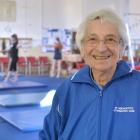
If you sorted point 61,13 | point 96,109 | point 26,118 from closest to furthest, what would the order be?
point 96,109 → point 26,118 → point 61,13

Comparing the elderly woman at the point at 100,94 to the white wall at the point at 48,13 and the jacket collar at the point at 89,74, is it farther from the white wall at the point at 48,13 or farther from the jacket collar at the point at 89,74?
the white wall at the point at 48,13

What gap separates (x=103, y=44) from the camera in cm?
166

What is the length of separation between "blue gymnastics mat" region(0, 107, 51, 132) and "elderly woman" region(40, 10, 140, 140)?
3024mm

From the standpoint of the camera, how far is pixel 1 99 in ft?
24.0

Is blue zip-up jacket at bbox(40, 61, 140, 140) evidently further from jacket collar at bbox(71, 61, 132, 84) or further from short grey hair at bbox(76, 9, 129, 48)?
short grey hair at bbox(76, 9, 129, 48)

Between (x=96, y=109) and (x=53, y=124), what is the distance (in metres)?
0.23

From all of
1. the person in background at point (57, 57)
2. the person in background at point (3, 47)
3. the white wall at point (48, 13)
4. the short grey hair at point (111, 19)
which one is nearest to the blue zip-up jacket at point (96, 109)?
the short grey hair at point (111, 19)

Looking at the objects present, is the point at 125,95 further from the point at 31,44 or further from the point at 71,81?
the point at 31,44

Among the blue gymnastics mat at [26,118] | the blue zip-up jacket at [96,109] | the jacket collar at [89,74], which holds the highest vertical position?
the jacket collar at [89,74]

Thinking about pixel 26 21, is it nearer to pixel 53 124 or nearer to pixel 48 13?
pixel 48 13

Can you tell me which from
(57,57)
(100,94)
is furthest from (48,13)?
(100,94)

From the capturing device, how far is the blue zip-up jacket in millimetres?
1600

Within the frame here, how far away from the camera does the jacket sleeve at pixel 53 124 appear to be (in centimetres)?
173

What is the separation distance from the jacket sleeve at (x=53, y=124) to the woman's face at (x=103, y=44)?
0.27 meters
